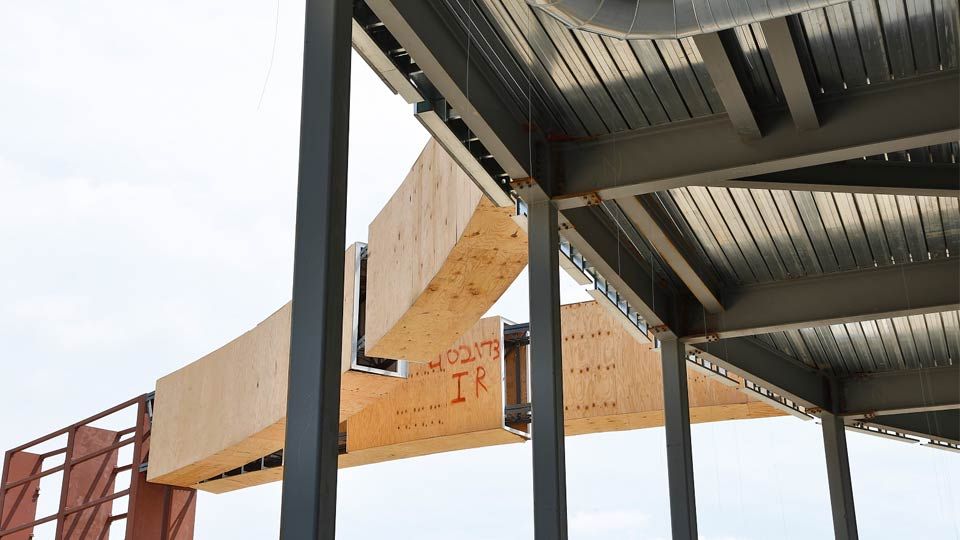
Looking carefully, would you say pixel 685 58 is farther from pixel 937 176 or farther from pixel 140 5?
pixel 140 5

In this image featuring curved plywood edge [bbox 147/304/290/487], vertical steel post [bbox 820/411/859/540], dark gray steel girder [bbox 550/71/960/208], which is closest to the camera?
dark gray steel girder [bbox 550/71/960/208]

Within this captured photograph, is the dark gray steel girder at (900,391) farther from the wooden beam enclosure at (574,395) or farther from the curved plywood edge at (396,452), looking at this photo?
the curved plywood edge at (396,452)

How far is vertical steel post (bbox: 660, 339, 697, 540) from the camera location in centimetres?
1322

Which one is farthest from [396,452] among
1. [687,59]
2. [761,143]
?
[687,59]

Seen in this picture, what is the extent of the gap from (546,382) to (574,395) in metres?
9.21

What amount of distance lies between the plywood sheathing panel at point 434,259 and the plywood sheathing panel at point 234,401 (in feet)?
3.95

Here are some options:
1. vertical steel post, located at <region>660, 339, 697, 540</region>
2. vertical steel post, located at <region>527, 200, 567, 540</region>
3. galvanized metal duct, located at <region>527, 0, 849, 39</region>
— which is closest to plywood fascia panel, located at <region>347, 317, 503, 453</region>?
vertical steel post, located at <region>660, 339, 697, 540</region>

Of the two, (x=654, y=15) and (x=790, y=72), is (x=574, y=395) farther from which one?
(x=654, y=15)

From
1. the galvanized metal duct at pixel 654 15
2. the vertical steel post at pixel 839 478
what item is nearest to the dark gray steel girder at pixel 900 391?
the vertical steel post at pixel 839 478

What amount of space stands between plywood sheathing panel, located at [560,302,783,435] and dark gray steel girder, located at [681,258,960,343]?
10.6 feet

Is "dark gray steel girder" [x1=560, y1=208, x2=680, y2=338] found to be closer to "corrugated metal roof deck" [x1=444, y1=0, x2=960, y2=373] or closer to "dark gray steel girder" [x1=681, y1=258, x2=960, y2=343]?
"corrugated metal roof deck" [x1=444, y1=0, x2=960, y2=373]

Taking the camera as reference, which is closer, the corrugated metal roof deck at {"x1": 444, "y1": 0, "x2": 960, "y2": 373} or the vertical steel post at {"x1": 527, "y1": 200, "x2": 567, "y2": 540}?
the corrugated metal roof deck at {"x1": 444, "y1": 0, "x2": 960, "y2": 373}

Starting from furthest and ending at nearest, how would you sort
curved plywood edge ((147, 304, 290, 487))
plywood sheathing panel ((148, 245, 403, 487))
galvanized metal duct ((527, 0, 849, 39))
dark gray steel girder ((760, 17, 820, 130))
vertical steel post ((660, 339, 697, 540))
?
1. curved plywood edge ((147, 304, 290, 487))
2. plywood sheathing panel ((148, 245, 403, 487))
3. vertical steel post ((660, 339, 697, 540))
4. dark gray steel girder ((760, 17, 820, 130))
5. galvanized metal duct ((527, 0, 849, 39))

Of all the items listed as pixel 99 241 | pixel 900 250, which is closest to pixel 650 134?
pixel 900 250
